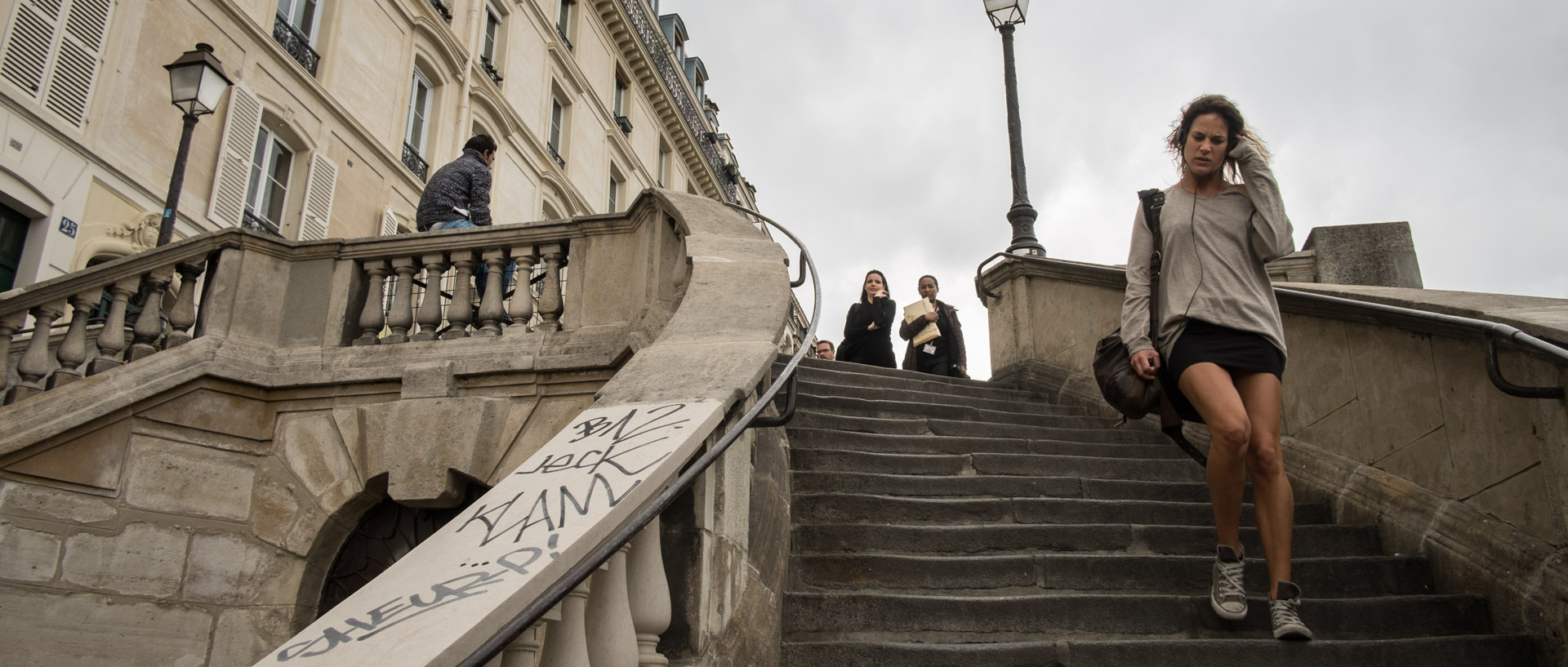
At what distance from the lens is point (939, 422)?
5.66 metres

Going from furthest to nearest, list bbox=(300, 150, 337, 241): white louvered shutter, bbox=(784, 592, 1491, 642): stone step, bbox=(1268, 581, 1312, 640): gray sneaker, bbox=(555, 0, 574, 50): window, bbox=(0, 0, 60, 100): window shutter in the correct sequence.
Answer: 1. bbox=(555, 0, 574, 50): window
2. bbox=(300, 150, 337, 241): white louvered shutter
3. bbox=(0, 0, 60, 100): window shutter
4. bbox=(784, 592, 1491, 642): stone step
5. bbox=(1268, 581, 1312, 640): gray sneaker

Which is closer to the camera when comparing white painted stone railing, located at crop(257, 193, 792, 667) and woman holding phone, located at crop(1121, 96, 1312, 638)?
white painted stone railing, located at crop(257, 193, 792, 667)

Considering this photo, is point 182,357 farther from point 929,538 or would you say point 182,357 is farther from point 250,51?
point 250,51

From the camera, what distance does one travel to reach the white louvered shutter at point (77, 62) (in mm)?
9734

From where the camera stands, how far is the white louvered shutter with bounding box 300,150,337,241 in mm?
12938

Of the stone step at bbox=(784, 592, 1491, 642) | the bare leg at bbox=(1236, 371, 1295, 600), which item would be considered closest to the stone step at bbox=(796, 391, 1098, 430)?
the stone step at bbox=(784, 592, 1491, 642)

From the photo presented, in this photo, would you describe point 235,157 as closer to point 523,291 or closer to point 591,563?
point 523,291

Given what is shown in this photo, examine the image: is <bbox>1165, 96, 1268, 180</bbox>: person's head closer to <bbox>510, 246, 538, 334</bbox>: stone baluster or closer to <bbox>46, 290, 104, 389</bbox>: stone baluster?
<bbox>510, 246, 538, 334</bbox>: stone baluster

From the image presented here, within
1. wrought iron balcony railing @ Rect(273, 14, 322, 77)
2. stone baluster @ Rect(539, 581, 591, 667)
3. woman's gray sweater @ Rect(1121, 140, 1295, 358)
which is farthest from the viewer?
wrought iron balcony railing @ Rect(273, 14, 322, 77)

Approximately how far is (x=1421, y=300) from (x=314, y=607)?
5.09m

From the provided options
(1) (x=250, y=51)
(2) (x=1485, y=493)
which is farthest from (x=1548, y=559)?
(1) (x=250, y=51)

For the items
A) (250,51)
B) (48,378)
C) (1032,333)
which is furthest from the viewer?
(250,51)

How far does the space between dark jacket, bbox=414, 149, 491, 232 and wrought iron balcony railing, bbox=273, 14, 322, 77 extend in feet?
26.7

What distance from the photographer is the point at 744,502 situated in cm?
314
